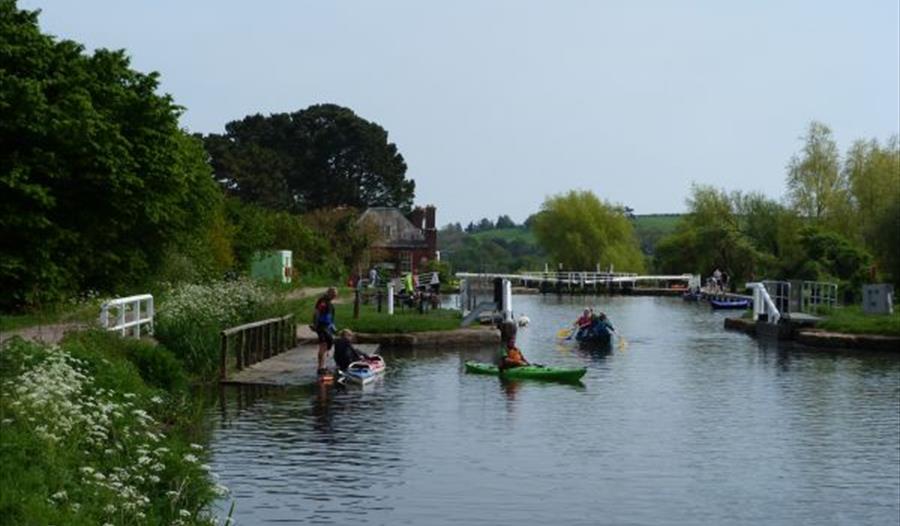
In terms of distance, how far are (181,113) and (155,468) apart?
97.5 feet

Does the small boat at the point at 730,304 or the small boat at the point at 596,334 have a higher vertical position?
the small boat at the point at 730,304

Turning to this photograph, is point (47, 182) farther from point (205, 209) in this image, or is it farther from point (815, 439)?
point (815, 439)

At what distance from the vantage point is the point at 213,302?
111 feet

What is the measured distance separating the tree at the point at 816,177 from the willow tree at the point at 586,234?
103ft

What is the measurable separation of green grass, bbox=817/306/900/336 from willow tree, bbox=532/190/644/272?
225 ft

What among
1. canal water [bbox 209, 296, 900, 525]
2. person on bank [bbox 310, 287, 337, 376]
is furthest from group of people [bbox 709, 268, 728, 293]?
person on bank [bbox 310, 287, 337, 376]

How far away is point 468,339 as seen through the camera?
4819 centimetres

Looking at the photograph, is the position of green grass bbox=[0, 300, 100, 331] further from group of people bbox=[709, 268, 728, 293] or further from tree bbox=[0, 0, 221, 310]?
group of people bbox=[709, 268, 728, 293]

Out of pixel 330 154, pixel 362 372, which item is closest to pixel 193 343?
pixel 362 372

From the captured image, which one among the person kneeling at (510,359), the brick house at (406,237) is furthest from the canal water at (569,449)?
the brick house at (406,237)

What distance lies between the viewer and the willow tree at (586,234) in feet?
413

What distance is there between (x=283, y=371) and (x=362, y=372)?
1.84m

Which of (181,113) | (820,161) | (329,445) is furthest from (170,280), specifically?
(820,161)

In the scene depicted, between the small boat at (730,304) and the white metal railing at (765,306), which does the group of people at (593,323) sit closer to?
the white metal railing at (765,306)
